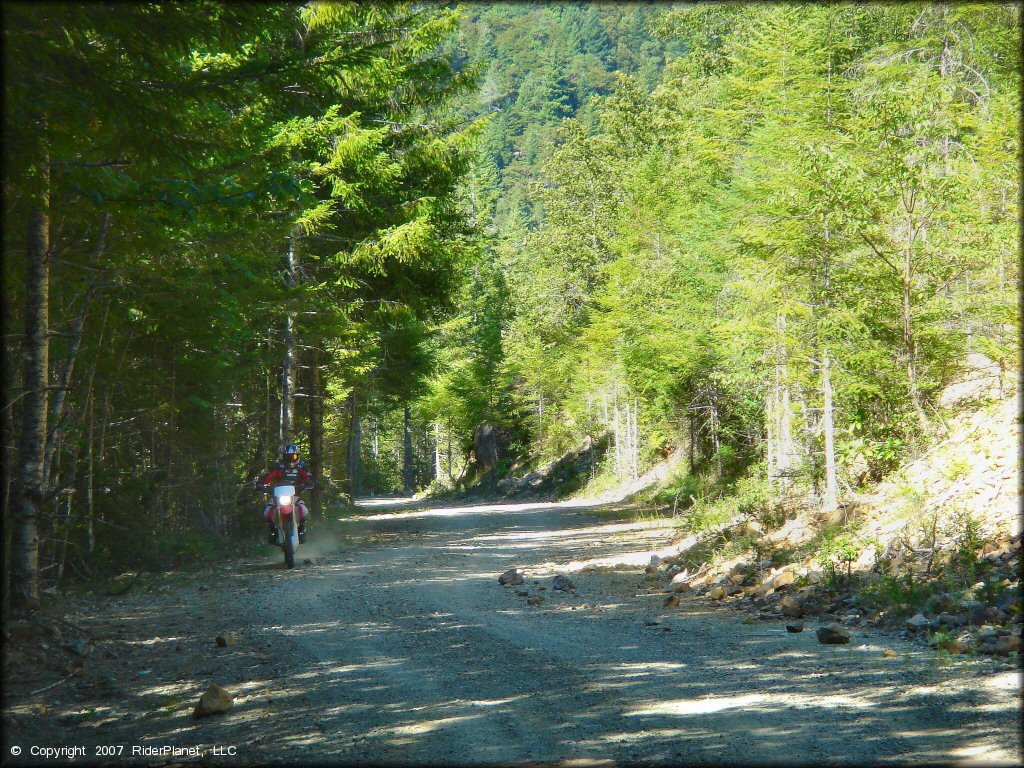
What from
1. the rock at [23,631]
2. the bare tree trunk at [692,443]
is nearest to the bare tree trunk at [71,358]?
the rock at [23,631]

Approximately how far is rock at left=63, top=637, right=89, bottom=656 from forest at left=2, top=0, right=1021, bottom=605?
2.38 feet

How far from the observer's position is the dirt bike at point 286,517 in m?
13.1

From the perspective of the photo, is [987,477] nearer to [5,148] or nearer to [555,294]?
[5,148]

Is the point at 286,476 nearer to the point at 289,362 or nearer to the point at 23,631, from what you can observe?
the point at 289,362

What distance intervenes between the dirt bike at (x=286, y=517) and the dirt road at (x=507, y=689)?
328cm

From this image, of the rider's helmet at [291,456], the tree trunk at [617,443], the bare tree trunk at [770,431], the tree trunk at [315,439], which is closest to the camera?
the rider's helmet at [291,456]

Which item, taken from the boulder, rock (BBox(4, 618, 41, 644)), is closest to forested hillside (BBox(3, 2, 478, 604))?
rock (BBox(4, 618, 41, 644))

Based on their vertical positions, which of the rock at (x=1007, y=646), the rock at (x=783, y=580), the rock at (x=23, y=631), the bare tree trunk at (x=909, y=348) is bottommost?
the rock at (x=783, y=580)

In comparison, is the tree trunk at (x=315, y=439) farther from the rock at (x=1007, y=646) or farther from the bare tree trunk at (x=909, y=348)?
the rock at (x=1007, y=646)

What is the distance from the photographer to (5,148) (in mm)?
5555

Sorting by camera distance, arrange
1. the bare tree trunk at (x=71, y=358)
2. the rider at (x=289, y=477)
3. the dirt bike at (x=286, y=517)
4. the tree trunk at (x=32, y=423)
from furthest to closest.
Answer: the rider at (x=289, y=477) < the dirt bike at (x=286, y=517) < the bare tree trunk at (x=71, y=358) < the tree trunk at (x=32, y=423)

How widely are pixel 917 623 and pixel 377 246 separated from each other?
13192 millimetres

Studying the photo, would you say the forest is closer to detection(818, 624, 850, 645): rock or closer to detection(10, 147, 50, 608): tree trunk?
detection(10, 147, 50, 608): tree trunk

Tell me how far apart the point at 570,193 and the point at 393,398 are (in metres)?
15.5
